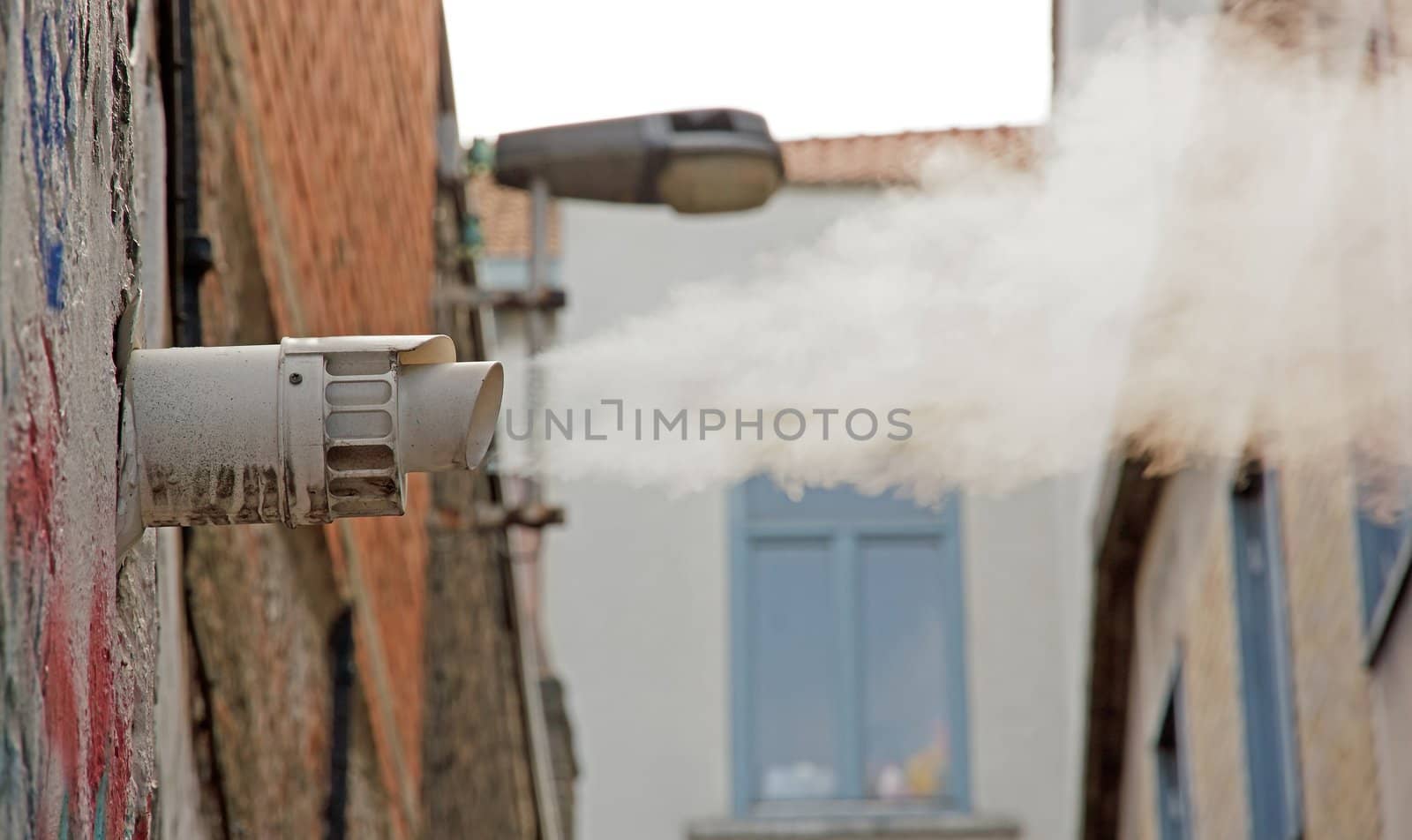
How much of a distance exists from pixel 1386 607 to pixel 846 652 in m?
11.2

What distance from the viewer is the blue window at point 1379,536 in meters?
5.70

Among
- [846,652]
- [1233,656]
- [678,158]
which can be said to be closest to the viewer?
[678,158]

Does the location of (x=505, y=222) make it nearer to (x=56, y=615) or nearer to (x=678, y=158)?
(x=678, y=158)

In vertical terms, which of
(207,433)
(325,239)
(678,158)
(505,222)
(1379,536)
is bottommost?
(1379,536)

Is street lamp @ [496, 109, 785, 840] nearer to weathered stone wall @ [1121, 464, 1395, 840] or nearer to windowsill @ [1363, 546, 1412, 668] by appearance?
weathered stone wall @ [1121, 464, 1395, 840]

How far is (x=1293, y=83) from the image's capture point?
701cm

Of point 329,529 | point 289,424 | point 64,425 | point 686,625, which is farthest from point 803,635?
point 64,425

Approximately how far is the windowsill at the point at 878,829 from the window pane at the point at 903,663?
1.72 ft

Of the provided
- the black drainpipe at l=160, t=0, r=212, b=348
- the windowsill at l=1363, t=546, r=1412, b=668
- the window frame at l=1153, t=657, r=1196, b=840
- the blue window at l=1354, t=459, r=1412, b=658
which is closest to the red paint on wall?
the black drainpipe at l=160, t=0, r=212, b=348

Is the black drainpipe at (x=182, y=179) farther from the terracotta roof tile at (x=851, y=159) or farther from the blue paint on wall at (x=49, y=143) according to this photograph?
the terracotta roof tile at (x=851, y=159)

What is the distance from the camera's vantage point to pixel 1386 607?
579 cm

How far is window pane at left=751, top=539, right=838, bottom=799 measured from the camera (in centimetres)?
1684

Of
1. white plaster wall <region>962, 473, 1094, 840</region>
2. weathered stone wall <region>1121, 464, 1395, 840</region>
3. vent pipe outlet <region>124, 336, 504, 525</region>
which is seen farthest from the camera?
white plaster wall <region>962, 473, 1094, 840</region>

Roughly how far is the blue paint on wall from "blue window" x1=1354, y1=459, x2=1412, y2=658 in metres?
4.16
